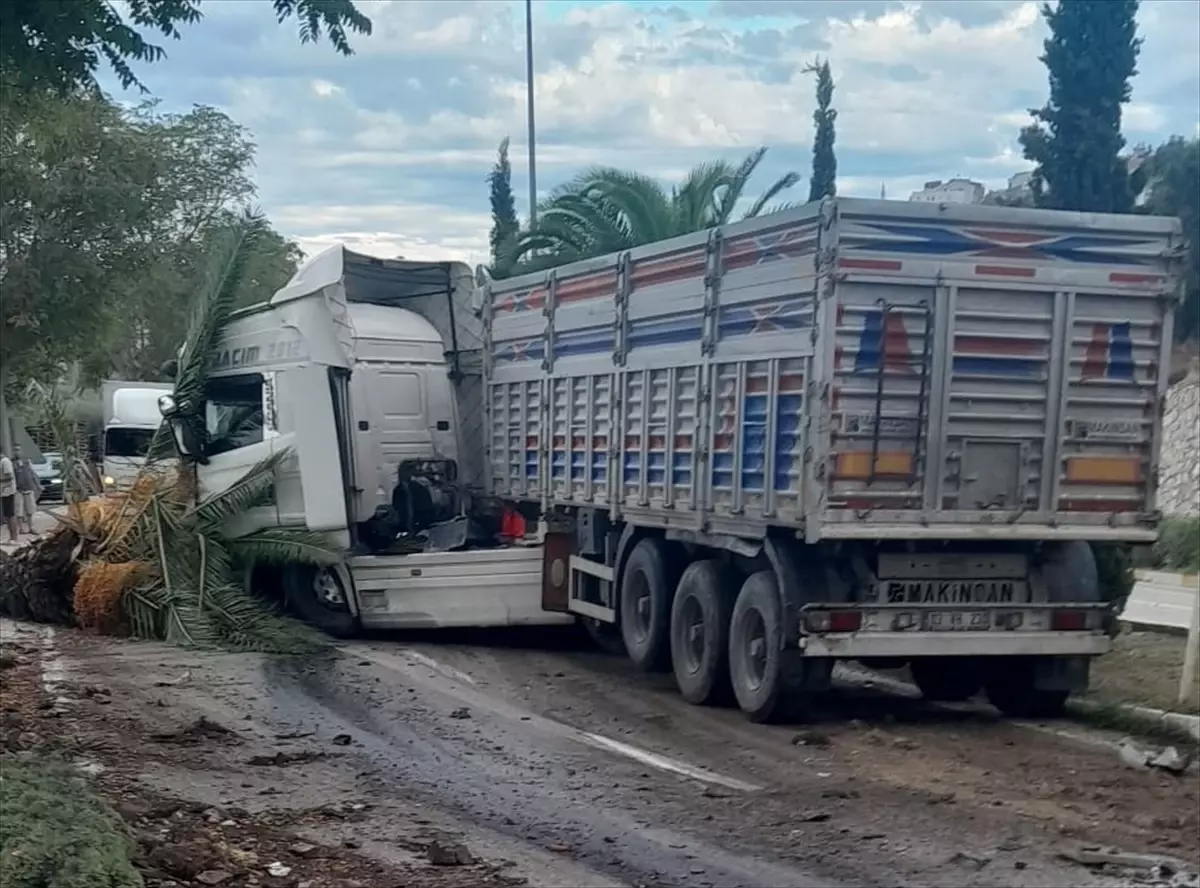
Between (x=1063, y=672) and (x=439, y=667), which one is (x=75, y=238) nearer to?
(x=439, y=667)

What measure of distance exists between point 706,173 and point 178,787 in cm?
1794

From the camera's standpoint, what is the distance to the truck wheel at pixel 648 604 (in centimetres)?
1262

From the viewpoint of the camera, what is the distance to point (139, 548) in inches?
587

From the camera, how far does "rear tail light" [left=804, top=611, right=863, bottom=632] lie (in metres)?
10.2

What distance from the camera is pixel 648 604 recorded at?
12.9 m

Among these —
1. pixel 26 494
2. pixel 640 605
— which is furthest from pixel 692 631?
pixel 26 494

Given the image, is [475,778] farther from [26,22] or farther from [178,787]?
[26,22]

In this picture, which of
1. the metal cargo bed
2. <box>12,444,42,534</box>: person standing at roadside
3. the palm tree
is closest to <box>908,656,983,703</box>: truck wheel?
the metal cargo bed

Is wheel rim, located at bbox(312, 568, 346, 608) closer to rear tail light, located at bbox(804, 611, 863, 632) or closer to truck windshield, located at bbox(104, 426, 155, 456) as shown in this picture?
rear tail light, located at bbox(804, 611, 863, 632)

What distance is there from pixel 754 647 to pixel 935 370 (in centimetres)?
221

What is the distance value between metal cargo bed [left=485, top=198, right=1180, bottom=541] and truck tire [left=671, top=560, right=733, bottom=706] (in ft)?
1.85

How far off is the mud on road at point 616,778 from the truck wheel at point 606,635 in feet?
4.37

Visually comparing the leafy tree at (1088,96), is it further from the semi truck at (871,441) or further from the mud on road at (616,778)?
the mud on road at (616,778)

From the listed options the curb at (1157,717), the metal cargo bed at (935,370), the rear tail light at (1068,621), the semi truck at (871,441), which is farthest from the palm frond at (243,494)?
the curb at (1157,717)
